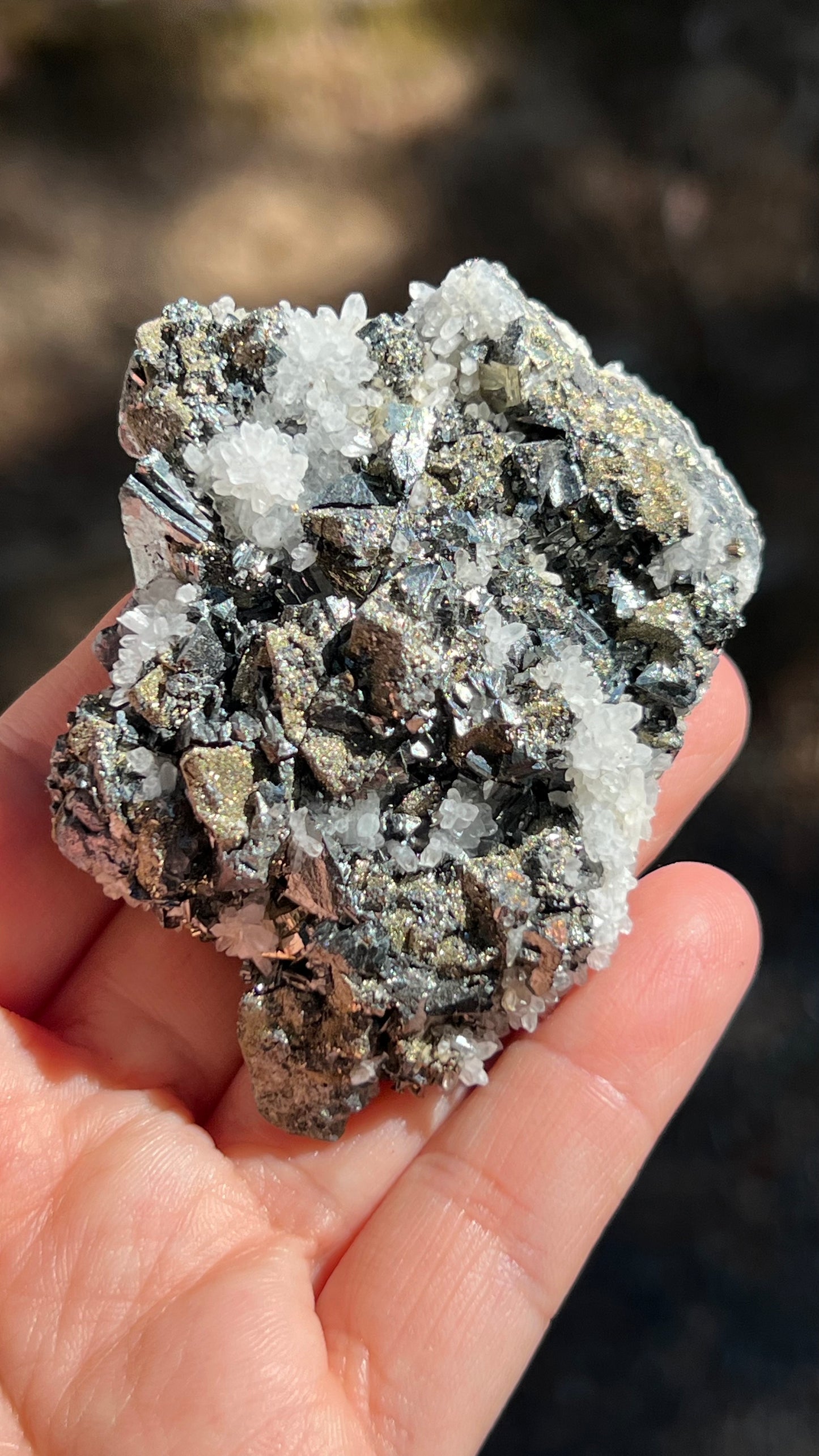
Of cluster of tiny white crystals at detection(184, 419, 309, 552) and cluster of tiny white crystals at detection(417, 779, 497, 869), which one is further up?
cluster of tiny white crystals at detection(184, 419, 309, 552)

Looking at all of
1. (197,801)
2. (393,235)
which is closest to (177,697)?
(197,801)

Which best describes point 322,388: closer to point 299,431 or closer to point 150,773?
point 299,431

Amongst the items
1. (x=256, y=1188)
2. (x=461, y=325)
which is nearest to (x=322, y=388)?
(x=461, y=325)

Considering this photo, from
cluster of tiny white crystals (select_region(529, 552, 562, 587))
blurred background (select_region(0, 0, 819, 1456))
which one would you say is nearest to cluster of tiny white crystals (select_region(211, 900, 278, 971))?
cluster of tiny white crystals (select_region(529, 552, 562, 587))

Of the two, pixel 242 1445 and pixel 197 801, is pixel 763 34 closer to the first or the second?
pixel 197 801

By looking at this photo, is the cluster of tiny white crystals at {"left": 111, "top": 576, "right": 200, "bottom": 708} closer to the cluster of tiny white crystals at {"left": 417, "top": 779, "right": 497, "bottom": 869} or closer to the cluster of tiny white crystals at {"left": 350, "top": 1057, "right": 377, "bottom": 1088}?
the cluster of tiny white crystals at {"left": 417, "top": 779, "right": 497, "bottom": 869}

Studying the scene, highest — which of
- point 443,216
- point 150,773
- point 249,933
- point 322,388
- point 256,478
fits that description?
point 443,216

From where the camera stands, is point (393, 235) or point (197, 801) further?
point (393, 235)
